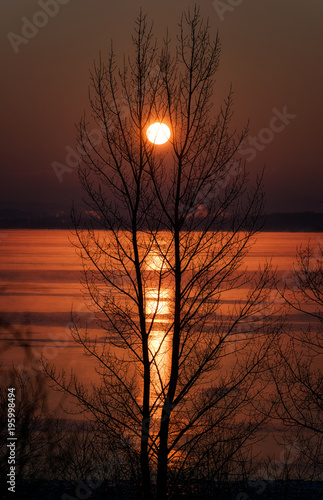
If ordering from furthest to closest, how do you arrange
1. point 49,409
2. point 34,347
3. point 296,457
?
point 34,347, point 49,409, point 296,457

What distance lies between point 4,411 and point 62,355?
22808mm

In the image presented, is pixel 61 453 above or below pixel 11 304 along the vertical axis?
below

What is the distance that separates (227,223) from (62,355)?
121ft

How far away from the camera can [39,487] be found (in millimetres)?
24812

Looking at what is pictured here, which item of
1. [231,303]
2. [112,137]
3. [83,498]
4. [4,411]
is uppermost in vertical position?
[231,303]

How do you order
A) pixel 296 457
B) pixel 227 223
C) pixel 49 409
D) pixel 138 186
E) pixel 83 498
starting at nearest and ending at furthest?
pixel 138 186, pixel 227 223, pixel 83 498, pixel 296 457, pixel 49 409

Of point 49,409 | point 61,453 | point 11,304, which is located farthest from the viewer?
point 11,304

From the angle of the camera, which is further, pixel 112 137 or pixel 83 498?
pixel 83 498

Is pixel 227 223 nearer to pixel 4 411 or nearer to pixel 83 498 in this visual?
pixel 83 498

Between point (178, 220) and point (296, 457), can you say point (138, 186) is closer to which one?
point (178, 220)

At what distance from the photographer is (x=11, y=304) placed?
75.9 meters

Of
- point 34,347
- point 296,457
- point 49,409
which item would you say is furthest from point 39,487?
point 34,347

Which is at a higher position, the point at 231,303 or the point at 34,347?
the point at 231,303

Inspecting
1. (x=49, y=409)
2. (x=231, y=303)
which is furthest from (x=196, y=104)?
(x=231, y=303)
